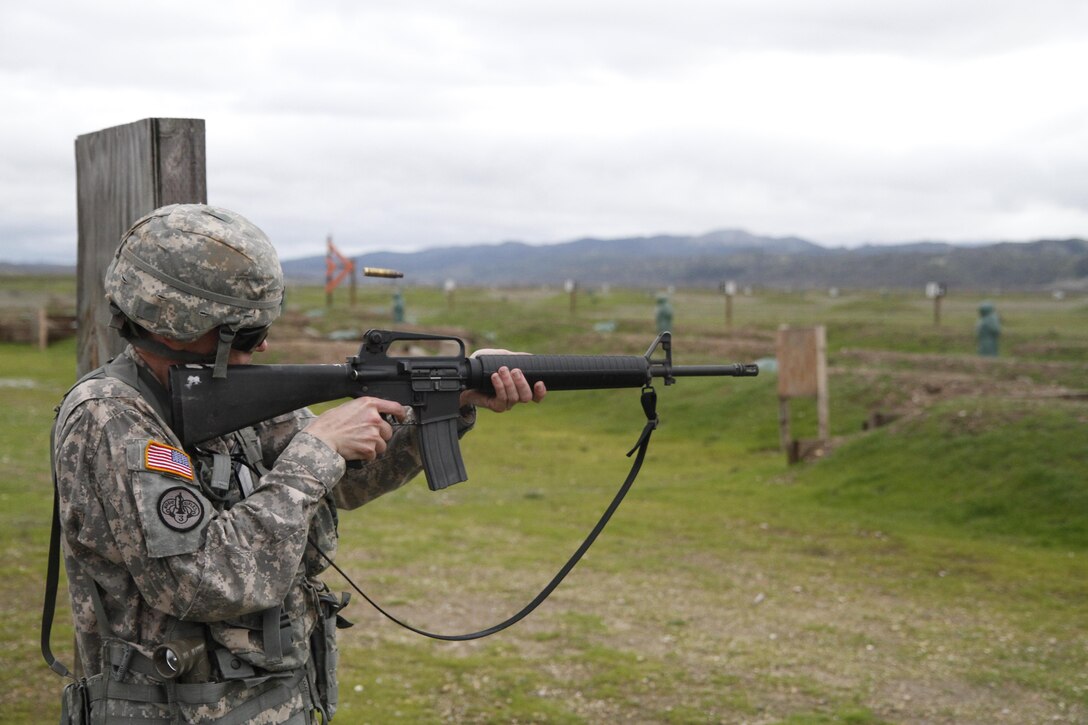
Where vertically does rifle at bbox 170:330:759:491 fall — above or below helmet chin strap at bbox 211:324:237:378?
below

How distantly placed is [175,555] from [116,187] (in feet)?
6.50

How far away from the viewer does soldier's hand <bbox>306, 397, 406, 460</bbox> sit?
3123 millimetres

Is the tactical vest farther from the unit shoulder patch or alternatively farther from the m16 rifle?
the unit shoulder patch

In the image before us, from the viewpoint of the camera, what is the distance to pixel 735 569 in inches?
424

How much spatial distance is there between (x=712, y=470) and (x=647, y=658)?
9477 mm

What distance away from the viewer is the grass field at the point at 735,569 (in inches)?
281

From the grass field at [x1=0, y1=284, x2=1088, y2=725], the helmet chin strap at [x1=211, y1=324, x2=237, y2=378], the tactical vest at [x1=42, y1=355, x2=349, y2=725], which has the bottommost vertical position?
the grass field at [x1=0, y1=284, x2=1088, y2=725]

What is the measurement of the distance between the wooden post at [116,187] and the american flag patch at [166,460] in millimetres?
1420

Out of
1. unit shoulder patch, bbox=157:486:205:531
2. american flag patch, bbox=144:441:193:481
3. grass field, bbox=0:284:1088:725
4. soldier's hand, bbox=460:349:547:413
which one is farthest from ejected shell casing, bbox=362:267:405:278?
grass field, bbox=0:284:1088:725

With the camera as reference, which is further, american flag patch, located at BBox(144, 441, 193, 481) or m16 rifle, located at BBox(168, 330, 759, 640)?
m16 rifle, located at BBox(168, 330, 759, 640)

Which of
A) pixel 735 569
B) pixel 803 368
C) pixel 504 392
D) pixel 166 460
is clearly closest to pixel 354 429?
pixel 166 460

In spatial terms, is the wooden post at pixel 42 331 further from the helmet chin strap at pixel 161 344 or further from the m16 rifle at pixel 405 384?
the helmet chin strap at pixel 161 344

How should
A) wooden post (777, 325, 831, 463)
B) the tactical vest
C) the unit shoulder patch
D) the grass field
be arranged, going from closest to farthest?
the unit shoulder patch
the tactical vest
the grass field
wooden post (777, 325, 831, 463)

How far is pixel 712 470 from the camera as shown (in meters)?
17.1
